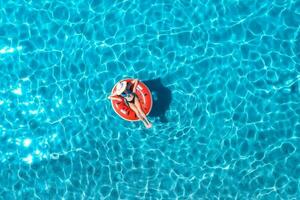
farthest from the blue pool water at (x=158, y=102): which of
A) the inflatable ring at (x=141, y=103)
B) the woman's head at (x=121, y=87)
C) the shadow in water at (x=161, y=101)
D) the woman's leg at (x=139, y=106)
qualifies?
the woman's head at (x=121, y=87)

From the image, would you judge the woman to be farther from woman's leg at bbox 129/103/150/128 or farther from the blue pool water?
the blue pool water

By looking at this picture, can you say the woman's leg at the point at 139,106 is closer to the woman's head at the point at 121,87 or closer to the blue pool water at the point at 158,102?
the woman's head at the point at 121,87

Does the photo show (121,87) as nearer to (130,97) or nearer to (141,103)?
(130,97)

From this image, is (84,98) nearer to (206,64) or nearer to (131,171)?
(131,171)

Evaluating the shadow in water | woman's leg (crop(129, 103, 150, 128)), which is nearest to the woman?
woman's leg (crop(129, 103, 150, 128))

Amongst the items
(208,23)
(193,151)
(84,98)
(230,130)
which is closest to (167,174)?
(193,151)

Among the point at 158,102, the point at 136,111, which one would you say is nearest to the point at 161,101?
the point at 158,102
